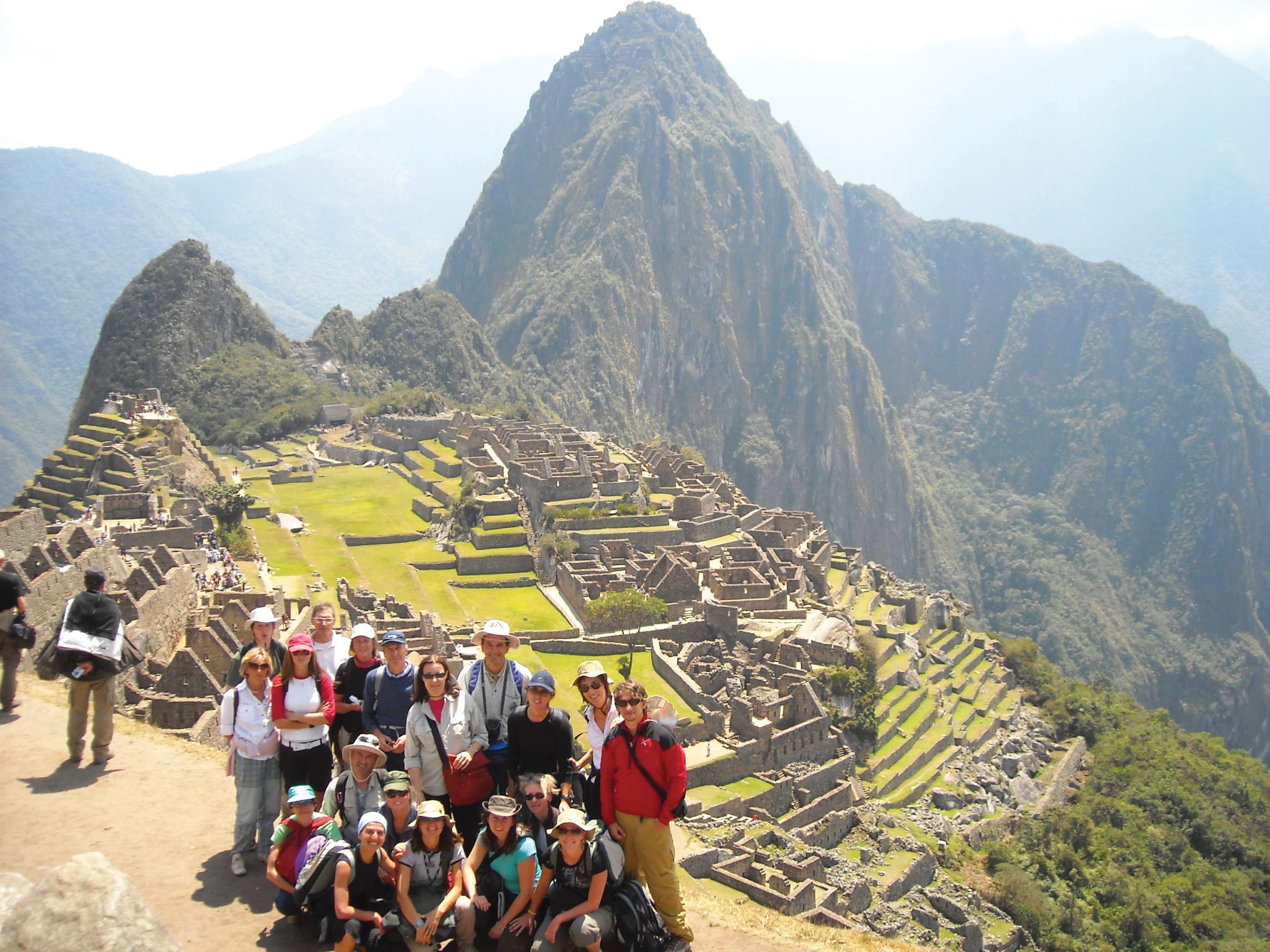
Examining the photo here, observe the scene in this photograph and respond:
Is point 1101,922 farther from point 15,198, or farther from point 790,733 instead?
point 15,198

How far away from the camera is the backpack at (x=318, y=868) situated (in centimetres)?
866

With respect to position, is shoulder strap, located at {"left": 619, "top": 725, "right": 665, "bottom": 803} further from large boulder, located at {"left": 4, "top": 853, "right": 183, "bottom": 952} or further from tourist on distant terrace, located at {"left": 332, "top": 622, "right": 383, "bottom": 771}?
large boulder, located at {"left": 4, "top": 853, "right": 183, "bottom": 952}

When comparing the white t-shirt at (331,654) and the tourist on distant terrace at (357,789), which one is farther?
the white t-shirt at (331,654)

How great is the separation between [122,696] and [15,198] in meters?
122

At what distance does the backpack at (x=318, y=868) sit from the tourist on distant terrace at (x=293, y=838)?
0.15 metres

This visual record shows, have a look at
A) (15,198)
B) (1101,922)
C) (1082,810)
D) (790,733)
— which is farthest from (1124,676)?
(15,198)

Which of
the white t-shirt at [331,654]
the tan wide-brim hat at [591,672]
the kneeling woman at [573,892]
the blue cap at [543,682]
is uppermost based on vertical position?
the tan wide-brim hat at [591,672]

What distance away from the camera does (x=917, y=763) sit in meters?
34.8

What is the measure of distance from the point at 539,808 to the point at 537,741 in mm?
578

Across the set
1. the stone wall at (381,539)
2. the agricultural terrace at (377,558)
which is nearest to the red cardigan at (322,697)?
the agricultural terrace at (377,558)

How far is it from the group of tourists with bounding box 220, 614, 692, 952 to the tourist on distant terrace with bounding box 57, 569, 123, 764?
2059mm

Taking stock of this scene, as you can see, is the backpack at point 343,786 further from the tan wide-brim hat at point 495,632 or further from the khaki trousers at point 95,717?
the khaki trousers at point 95,717

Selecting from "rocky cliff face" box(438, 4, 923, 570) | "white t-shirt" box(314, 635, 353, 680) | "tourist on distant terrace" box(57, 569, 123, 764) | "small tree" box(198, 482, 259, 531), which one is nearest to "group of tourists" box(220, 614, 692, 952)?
"white t-shirt" box(314, 635, 353, 680)

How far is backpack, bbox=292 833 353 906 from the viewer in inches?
341
